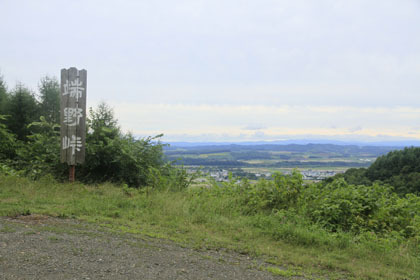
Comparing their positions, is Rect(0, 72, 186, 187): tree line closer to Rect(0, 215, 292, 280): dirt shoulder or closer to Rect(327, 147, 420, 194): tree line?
Rect(0, 215, 292, 280): dirt shoulder

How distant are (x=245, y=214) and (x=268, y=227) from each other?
114 cm

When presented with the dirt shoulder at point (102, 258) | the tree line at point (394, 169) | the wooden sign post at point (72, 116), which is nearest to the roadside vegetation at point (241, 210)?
the dirt shoulder at point (102, 258)

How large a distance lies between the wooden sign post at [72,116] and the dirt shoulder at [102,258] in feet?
12.9

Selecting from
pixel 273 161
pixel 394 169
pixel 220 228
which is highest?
pixel 394 169

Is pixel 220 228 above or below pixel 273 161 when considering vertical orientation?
above

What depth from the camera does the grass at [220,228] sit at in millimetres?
4277

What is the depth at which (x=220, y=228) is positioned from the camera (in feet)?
18.6

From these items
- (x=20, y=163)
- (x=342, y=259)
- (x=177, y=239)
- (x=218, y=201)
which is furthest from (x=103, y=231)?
(x=20, y=163)

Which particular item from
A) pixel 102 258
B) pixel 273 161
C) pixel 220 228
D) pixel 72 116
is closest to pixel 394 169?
pixel 273 161

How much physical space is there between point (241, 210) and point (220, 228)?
1422 millimetres

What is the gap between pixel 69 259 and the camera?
367 cm

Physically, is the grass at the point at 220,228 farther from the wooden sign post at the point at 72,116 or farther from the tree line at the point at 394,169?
the tree line at the point at 394,169

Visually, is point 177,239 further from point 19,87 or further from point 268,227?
point 19,87

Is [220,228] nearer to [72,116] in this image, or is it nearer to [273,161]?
[72,116]
